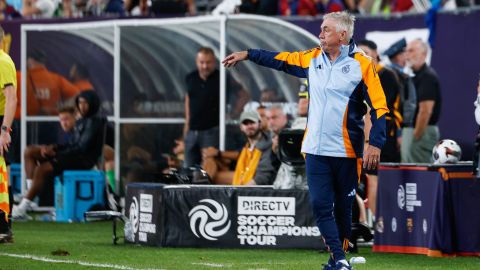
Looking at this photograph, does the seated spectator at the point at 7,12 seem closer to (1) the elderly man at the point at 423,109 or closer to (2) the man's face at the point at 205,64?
(2) the man's face at the point at 205,64

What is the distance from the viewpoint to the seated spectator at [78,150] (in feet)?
64.3

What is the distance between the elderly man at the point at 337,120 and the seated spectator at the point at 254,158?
492cm

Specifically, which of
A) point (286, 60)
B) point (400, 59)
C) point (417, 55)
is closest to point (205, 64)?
point (400, 59)

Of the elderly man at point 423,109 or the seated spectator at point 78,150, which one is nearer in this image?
the elderly man at point 423,109

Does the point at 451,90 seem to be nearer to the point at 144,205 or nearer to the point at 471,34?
the point at 471,34

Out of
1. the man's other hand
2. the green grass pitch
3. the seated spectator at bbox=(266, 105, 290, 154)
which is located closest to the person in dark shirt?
the seated spectator at bbox=(266, 105, 290, 154)

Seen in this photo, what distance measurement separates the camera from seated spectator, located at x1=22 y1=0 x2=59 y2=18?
2214 cm

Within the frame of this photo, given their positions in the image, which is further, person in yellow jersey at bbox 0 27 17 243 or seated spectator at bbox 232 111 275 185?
seated spectator at bbox 232 111 275 185

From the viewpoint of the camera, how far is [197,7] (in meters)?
21.2

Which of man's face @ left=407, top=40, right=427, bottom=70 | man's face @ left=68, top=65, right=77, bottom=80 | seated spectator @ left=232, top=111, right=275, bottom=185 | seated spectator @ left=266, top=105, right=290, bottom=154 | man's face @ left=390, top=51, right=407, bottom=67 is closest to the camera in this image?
seated spectator @ left=232, top=111, right=275, bottom=185

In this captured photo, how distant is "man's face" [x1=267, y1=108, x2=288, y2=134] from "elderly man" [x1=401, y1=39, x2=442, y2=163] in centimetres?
156

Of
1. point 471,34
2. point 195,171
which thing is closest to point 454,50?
point 471,34

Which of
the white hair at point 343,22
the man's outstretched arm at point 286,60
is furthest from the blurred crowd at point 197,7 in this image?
the white hair at point 343,22

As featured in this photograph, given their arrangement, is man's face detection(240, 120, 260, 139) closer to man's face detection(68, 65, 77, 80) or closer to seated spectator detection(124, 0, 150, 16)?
man's face detection(68, 65, 77, 80)
